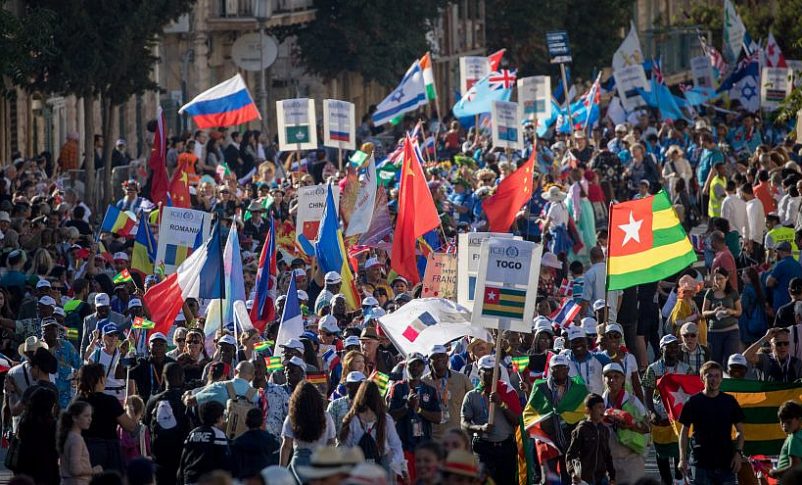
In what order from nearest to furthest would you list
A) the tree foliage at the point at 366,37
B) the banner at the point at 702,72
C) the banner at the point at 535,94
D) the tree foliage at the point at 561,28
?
1. the banner at the point at 535,94
2. the banner at the point at 702,72
3. the tree foliage at the point at 366,37
4. the tree foliage at the point at 561,28

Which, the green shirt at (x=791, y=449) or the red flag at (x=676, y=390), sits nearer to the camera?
the green shirt at (x=791, y=449)

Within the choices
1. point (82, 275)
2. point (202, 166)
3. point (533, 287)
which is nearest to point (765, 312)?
point (533, 287)

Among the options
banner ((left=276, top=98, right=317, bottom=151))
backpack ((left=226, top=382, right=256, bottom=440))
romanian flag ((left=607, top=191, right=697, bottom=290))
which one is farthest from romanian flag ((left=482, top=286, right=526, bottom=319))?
banner ((left=276, top=98, right=317, bottom=151))

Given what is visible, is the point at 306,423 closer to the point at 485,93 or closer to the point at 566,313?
the point at 566,313

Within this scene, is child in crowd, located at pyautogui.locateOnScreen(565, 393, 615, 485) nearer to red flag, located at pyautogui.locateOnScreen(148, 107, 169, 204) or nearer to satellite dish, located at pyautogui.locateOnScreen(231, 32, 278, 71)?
red flag, located at pyautogui.locateOnScreen(148, 107, 169, 204)

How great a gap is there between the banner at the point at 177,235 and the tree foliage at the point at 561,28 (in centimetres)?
3729

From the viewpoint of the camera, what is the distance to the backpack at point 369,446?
13438mm

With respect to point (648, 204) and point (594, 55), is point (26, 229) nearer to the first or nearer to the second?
point (648, 204)

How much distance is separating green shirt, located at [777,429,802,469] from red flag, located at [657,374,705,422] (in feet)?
6.23

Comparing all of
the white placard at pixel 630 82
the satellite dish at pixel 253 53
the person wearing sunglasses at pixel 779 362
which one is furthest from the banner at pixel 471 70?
the person wearing sunglasses at pixel 779 362

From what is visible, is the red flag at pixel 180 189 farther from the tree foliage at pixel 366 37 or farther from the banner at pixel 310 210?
the tree foliage at pixel 366 37

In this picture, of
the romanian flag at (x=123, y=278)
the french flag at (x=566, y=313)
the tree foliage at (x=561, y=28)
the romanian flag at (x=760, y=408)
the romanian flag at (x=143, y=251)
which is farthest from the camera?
the tree foliage at (x=561, y=28)

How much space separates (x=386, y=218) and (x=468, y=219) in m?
4.94

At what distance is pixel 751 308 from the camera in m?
19.6
